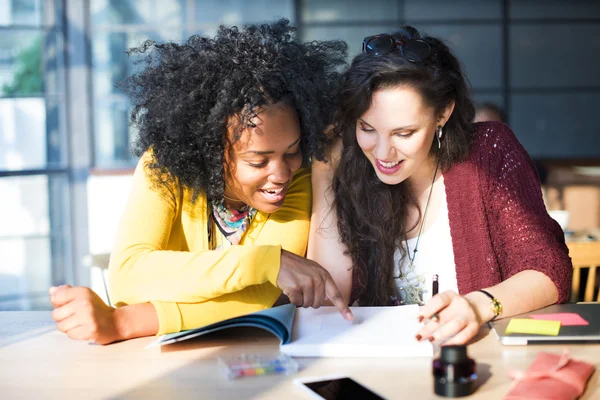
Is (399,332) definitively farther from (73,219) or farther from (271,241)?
(73,219)

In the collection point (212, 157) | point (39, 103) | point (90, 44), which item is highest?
point (90, 44)

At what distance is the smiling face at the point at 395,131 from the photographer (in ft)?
5.14

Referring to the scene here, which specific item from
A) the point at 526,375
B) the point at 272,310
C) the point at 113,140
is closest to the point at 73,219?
the point at 113,140

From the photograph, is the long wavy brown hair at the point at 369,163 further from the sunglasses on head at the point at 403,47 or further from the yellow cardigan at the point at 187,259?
the yellow cardigan at the point at 187,259

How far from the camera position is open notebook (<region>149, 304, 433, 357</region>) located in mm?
1094

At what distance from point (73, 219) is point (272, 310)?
13.1 ft

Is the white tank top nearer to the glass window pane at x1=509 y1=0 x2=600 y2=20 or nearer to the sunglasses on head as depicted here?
the sunglasses on head

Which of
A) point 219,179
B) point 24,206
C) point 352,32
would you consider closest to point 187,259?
point 219,179

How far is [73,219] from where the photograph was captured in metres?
4.88

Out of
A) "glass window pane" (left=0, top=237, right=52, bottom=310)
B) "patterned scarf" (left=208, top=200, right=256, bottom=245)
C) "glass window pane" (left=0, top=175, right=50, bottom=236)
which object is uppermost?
"patterned scarf" (left=208, top=200, right=256, bottom=245)

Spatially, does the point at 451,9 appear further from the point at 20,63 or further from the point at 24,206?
the point at 24,206

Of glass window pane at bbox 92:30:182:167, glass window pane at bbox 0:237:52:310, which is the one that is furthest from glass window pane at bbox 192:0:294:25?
glass window pane at bbox 0:237:52:310

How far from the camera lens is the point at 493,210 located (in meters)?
1.65

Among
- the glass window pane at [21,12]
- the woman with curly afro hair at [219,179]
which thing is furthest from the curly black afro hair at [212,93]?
the glass window pane at [21,12]
